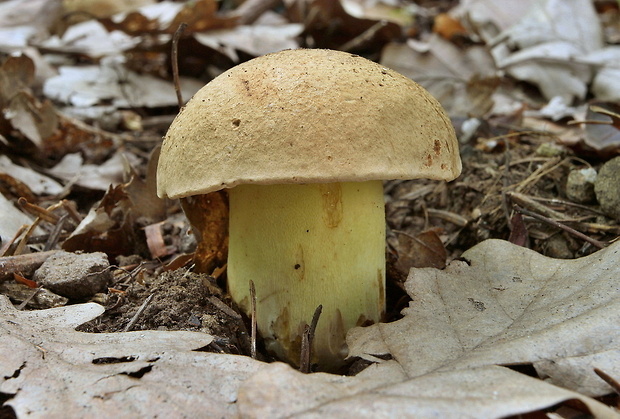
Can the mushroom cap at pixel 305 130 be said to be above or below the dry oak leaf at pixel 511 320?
above

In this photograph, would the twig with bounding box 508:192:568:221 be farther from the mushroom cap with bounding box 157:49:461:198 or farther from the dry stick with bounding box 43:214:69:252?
the dry stick with bounding box 43:214:69:252

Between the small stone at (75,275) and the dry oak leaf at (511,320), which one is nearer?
the dry oak leaf at (511,320)

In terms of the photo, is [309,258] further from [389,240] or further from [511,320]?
[389,240]

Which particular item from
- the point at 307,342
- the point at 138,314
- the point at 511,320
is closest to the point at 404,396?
the point at 307,342

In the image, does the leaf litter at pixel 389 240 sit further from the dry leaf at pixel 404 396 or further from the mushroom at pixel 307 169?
the mushroom at pixel 307 169

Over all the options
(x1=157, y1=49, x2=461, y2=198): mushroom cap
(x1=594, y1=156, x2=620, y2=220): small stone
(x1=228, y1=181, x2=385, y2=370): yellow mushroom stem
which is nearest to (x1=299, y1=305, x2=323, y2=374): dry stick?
(x1=228, y1=181, x2=385, y2=370): yellow mushroom stem

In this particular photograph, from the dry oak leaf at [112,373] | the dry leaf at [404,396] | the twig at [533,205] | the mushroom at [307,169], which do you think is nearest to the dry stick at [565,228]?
the twig at [533,205]
